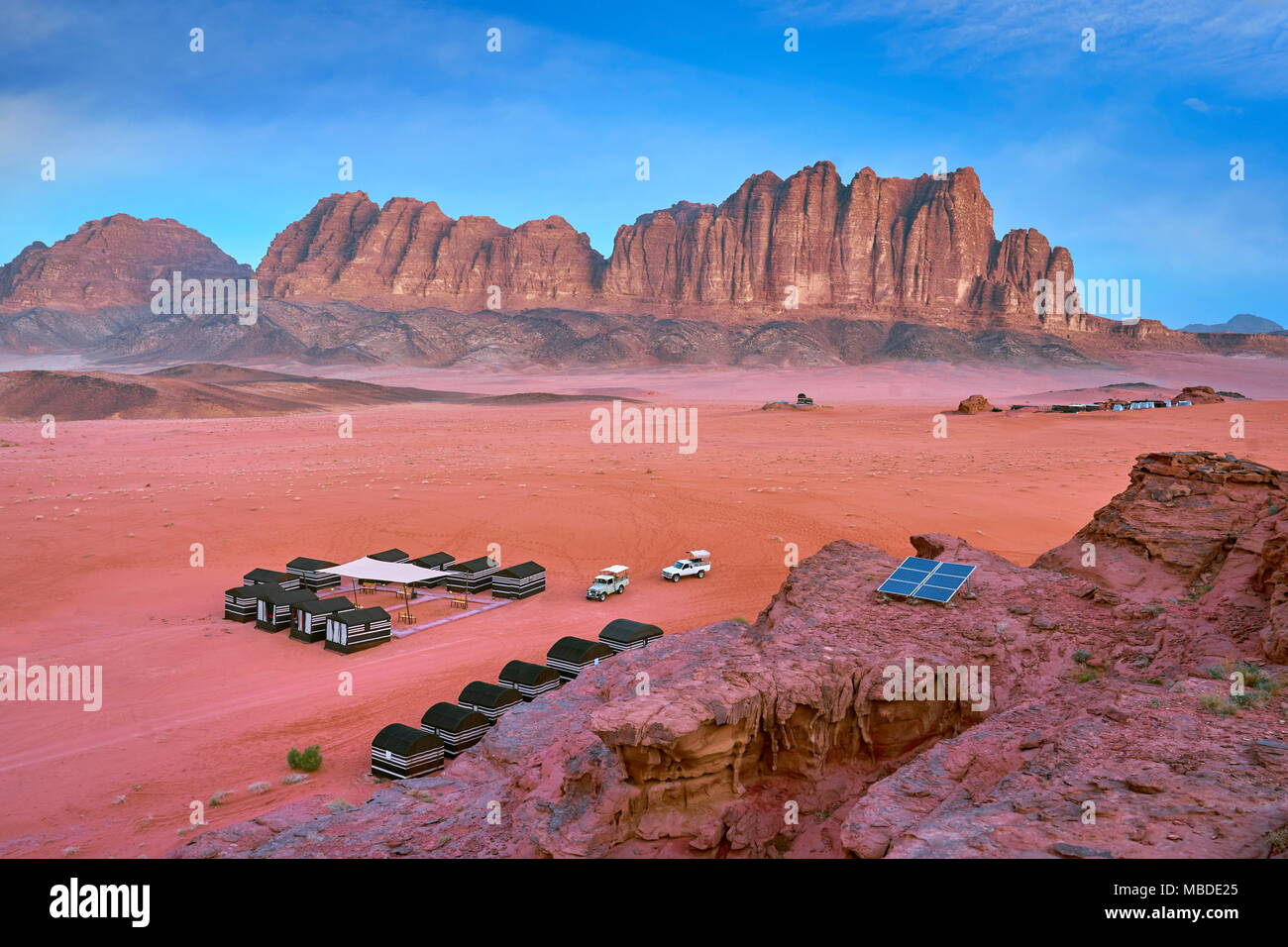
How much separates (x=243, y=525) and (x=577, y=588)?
598 inches

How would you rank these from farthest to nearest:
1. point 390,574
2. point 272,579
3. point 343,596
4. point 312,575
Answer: point 312,575 → point 272,579 → point 390,574 → point 343,596

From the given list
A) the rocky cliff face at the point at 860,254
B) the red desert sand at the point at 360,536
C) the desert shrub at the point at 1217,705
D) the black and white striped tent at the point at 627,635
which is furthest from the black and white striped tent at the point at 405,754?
the rocky cliff face at the point at 860,254

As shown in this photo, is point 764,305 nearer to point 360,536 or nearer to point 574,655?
point 360,536

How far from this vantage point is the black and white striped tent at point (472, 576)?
22.8 meters

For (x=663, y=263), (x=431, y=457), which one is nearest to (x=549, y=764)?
(x=431, y=457)

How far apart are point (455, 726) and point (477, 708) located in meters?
1.05

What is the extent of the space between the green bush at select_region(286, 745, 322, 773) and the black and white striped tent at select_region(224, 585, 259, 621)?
29.5ft

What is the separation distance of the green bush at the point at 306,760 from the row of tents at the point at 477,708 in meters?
0.85

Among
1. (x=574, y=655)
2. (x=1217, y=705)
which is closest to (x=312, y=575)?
(x=574, y=655)

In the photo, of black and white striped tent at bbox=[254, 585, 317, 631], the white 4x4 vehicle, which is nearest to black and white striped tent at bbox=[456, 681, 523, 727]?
black and white striped tent at bbox=[254, 585, 317, 631]

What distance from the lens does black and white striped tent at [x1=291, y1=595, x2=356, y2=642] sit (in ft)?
62.1

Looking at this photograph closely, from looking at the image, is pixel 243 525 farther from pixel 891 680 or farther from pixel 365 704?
pixel 891 680

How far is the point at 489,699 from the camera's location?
13.8 meters

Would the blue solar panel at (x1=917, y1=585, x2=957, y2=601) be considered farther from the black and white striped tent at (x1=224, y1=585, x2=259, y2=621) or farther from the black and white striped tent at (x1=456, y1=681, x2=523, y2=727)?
the black and white striped tent at (x1=224, y1=585, x2=259, y2=621)
